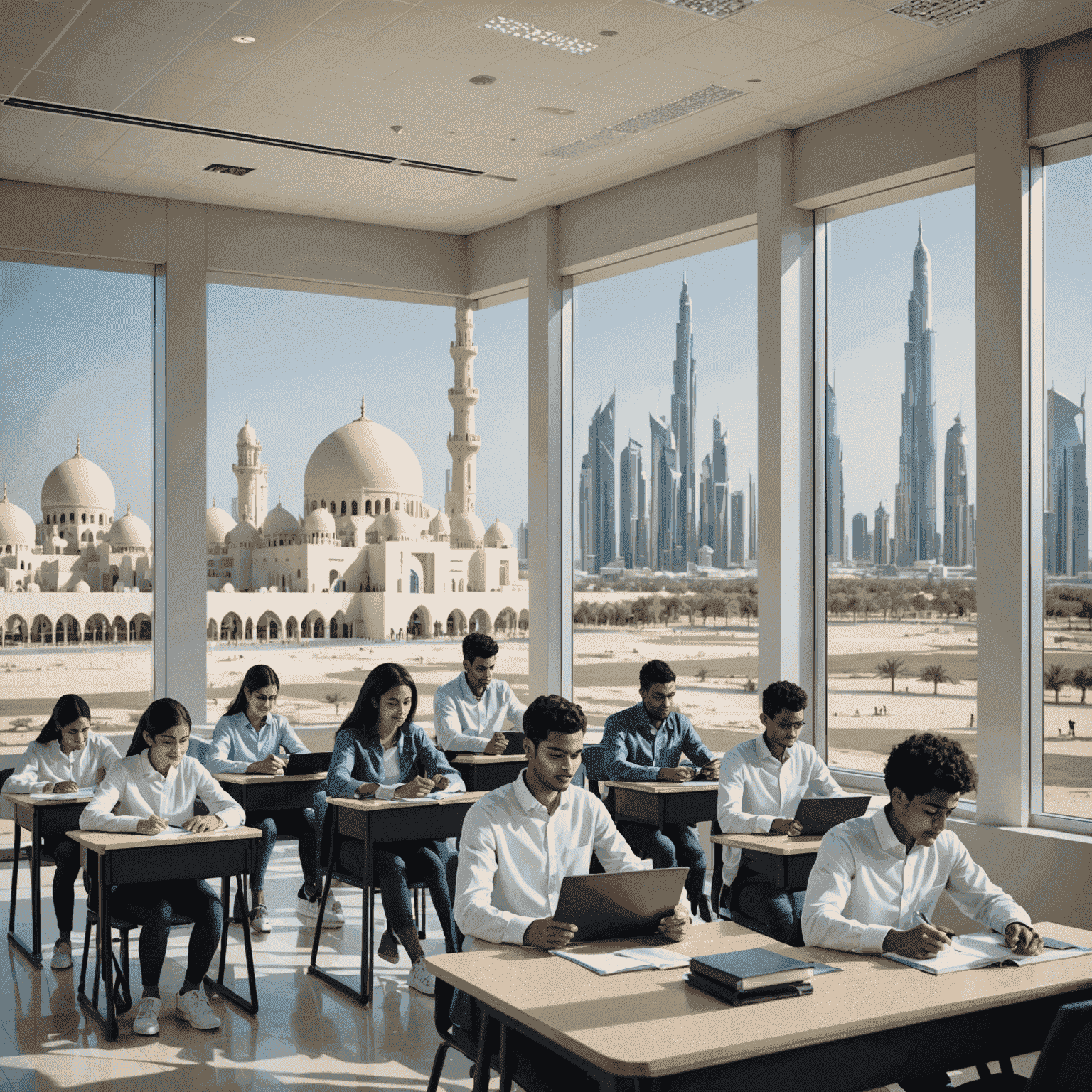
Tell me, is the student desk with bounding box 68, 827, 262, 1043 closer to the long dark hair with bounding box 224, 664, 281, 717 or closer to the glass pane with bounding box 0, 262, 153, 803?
the long dark hair with bounding box 224, 664, 281, 717

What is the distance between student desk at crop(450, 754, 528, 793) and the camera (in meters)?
6.37

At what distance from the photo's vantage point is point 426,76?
6.07 m

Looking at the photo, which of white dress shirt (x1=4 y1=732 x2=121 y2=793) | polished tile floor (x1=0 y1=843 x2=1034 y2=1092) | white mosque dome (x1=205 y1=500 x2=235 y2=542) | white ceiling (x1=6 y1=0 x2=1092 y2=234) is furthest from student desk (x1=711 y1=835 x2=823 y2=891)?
white mosque dome (x1=205 y1=500 x2=235 y2=542)

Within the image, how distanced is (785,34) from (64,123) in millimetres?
4087

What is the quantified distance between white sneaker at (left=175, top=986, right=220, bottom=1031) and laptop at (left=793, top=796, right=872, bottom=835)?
241cm

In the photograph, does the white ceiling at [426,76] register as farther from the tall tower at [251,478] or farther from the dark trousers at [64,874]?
the dark trousers at [64,874]

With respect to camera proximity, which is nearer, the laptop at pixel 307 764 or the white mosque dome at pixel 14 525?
the laptop at pixel 307 764

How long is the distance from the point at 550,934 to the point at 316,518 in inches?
444

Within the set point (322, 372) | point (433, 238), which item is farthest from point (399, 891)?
point (322, 372)

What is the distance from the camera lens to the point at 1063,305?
5918 millimetres

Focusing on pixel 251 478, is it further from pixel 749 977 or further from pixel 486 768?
pixel 749 977

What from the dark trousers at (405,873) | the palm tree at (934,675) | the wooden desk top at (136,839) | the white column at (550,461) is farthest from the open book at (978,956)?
the white column at (550,461)

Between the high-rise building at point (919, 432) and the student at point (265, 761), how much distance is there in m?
3.64

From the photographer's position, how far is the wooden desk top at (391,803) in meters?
4.90
